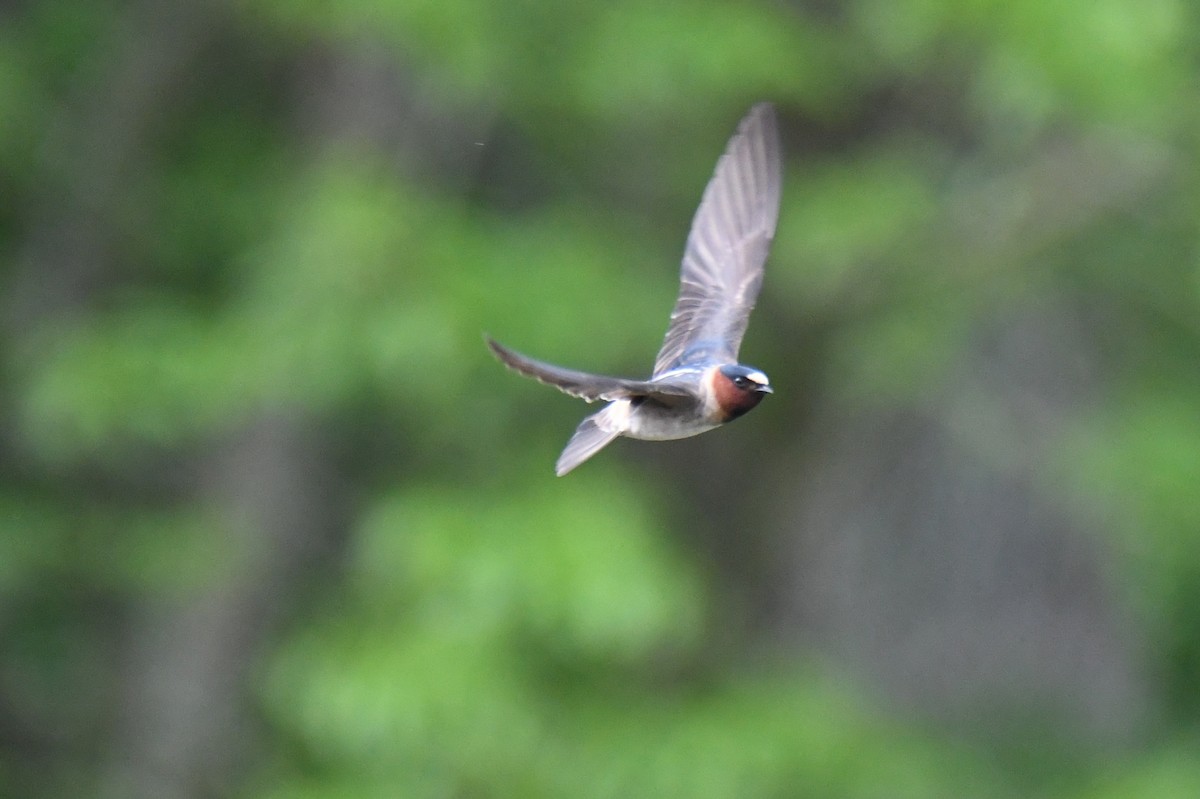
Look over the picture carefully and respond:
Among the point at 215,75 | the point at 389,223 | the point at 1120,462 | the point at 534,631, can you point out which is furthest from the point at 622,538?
the point at 215,75

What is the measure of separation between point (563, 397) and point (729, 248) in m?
3.58

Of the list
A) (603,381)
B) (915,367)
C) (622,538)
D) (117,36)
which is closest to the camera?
(603,381)

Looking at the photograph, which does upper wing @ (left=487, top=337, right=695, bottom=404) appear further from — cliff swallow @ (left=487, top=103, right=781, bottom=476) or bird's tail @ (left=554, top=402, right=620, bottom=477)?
bird's tail @ (left=554, top=402, right=620, bottom=477)

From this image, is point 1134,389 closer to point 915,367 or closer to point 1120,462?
point 1120,462

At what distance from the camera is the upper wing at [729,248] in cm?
325

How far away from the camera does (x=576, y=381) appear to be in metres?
2.17

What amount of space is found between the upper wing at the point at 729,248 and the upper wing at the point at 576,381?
81 centimetres

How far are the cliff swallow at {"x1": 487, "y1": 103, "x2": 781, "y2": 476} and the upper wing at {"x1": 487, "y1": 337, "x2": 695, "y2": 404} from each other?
0.46 feet

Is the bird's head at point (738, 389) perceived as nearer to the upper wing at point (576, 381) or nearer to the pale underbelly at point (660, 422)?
the pale underbelly at point (660, 422)

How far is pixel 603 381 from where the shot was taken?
7.31ft

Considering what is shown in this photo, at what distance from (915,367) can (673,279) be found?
0.91 metres

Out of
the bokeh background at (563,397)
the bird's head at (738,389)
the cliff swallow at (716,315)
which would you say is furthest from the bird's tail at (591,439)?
the bokeh background at (563,397)

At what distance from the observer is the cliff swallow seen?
8.95ft

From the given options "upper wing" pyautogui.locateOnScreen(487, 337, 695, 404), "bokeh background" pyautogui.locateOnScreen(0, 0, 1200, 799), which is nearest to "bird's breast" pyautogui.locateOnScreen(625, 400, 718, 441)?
"upper wing" pyautogui.locateOnScreen(487, 337, 695, 404)
